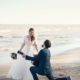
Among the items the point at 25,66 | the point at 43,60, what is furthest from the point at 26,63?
the point at 43,60

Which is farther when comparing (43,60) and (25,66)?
(25,66)

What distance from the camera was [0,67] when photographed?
8.97 meters

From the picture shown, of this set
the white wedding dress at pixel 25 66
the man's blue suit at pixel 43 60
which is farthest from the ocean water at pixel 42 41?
the man's blue suit at pixel 43 60

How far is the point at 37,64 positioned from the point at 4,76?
2.28 metres

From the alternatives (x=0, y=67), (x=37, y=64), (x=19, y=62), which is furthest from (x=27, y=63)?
(x=0, y=67)

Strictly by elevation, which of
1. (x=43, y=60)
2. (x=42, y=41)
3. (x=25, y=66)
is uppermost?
(x=43, y=60)

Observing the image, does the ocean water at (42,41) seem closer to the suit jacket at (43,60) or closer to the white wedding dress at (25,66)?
the white wedding dress at (25,66)

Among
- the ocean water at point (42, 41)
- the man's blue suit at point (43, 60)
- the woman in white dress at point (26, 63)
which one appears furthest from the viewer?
the ocean water at point (42, 41)

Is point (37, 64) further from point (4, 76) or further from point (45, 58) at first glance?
point (4, 76)

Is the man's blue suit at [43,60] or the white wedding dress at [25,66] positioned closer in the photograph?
the man's blue suit at [43,60]

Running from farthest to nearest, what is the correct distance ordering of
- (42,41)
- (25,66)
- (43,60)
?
(42,41)
(25,66)
(43,60)

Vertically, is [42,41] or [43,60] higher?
[43,60]

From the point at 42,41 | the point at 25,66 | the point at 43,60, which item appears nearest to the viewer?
the point at 43,60

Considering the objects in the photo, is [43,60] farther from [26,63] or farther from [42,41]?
[42,41]
